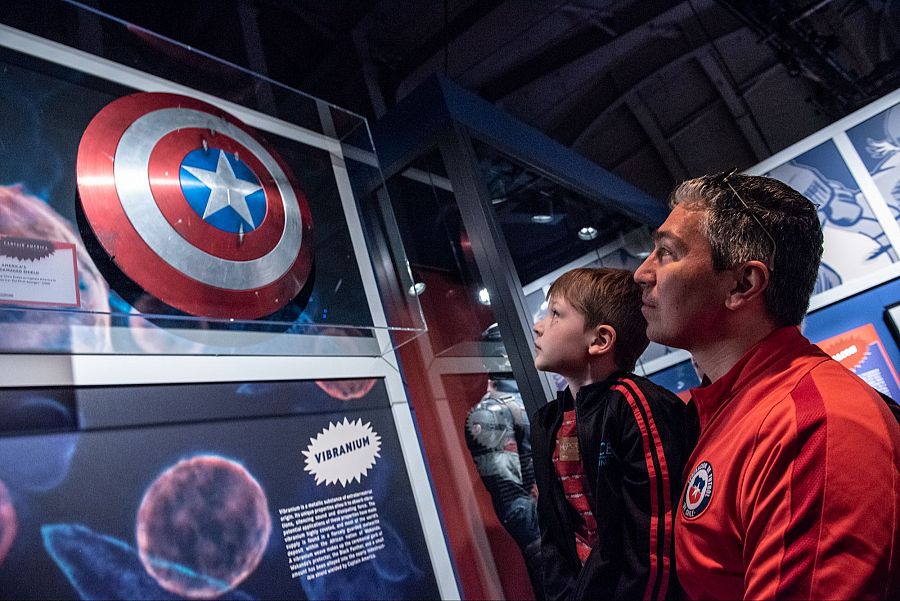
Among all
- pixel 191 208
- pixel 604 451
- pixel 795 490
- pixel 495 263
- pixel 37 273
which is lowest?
pixel 795 490

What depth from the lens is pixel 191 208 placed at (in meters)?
1.47

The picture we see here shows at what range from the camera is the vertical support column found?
1920mm

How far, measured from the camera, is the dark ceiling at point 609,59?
3766 millimetres

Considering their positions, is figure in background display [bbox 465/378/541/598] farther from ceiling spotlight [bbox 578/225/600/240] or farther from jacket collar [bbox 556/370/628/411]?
ceiling spotlight [bbox 578/225/600/240]

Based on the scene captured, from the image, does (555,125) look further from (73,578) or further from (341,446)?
(73,578)

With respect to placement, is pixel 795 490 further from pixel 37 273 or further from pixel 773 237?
→ pixel 37 273

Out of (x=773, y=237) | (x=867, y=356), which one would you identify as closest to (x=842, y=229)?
(x=867, y=356)

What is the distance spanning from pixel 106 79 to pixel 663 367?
13.2 ft

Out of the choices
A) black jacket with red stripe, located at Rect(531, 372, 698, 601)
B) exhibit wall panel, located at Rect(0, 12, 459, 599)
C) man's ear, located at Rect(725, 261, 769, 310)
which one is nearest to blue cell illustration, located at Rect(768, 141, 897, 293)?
black jacket with red stripe, located at Rect(531, 372, 698, 601)

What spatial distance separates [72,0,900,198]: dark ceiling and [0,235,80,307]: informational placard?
231cm

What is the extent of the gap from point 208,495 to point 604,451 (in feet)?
2.85

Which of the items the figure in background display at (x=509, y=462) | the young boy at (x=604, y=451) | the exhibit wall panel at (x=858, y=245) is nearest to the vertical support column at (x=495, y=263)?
the figure in background display at (x=509, y=462)

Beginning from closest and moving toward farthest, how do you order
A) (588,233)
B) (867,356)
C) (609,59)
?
(588,233) < (867,356) < (609,59)

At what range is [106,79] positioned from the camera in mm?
1548
